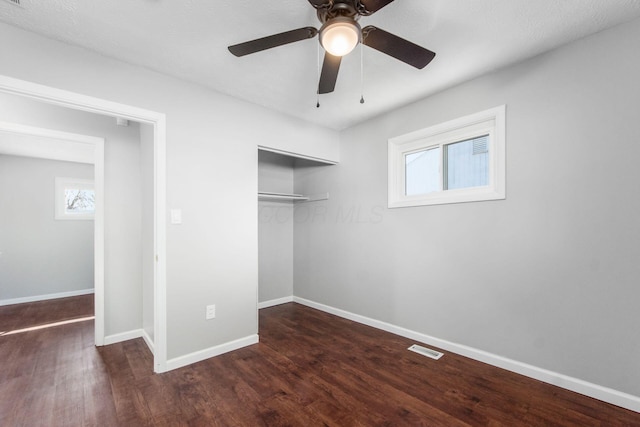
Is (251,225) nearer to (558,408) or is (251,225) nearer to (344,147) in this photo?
(344,147)

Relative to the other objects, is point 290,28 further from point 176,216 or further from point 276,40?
point 176,216

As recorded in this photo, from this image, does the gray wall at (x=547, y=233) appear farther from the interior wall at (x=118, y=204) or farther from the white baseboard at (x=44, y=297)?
the white baseboard at (x=44, y=297)

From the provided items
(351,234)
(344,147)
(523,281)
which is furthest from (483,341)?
(344,147)

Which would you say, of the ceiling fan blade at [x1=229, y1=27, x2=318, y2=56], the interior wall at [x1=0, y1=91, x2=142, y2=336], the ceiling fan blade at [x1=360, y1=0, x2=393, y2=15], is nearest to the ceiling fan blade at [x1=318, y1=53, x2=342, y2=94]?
the ceiling fan blade at [x1=229, y1=27, x2=318, y2=56]

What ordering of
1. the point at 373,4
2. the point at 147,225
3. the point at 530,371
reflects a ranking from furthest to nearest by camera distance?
the point at 147,225 < the point at 530,371 < the point at 373,4

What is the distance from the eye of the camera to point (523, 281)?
226cm

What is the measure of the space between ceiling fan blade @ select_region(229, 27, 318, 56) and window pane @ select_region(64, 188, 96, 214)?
5216mm

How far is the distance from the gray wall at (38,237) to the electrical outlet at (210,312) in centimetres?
396

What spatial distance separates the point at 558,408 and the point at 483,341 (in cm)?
66

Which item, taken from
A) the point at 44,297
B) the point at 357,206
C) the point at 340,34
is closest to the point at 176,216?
the point at 340,34

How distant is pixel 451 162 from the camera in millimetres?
2867

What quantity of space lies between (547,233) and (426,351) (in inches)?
58.2

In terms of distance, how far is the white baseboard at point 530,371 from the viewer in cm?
184

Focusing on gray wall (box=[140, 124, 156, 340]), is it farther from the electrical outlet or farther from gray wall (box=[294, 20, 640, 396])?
gray wall (box=[294, 20, 640, 396])
